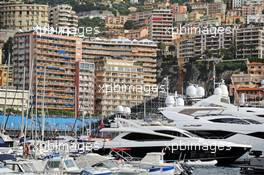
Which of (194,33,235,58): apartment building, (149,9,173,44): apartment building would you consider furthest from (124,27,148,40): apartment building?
(194,33,235,58): apartment building

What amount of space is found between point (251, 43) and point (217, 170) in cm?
10975

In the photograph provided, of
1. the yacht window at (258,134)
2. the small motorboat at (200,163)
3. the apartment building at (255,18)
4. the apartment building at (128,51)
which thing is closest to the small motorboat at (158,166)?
the small motorboat at (200,163)

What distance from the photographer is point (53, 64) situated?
5300 inches

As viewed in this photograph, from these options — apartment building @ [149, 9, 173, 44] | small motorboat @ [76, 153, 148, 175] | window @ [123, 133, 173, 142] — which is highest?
apartment building @ [149, 9, 173, 44]

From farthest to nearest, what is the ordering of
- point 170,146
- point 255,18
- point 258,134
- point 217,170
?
1. point 255,18
2. point 258,134
3. point 170,146
4. point 217,170

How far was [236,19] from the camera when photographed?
7515 inches

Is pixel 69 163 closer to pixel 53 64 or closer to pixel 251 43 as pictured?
pixel 53 64

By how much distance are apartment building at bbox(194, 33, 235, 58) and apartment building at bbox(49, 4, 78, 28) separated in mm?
25054

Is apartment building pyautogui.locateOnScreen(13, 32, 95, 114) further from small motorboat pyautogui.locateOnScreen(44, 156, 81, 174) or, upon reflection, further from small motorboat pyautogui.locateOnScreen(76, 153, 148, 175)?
small motorboat pyautogui.locateOnScreen(44, 156, 81, 174)

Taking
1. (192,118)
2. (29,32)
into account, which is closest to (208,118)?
(192,118)

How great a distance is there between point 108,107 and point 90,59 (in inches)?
600

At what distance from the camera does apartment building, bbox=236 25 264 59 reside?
160m

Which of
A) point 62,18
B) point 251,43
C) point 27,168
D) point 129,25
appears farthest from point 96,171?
point 129,25

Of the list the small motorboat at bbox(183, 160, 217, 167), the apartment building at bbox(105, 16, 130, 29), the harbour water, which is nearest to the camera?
the harbour water
